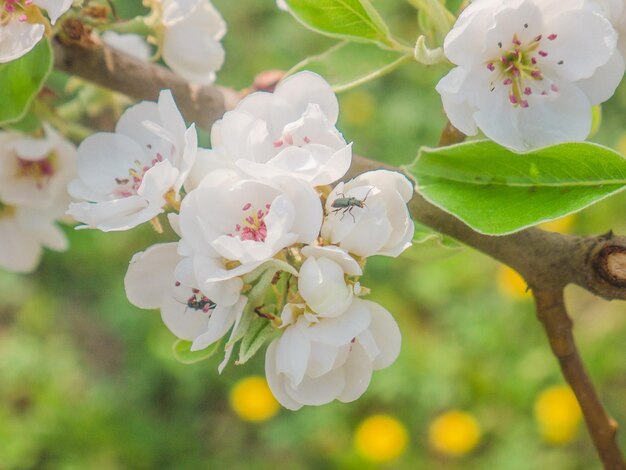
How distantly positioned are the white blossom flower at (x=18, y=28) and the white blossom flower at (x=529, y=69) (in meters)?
0.31

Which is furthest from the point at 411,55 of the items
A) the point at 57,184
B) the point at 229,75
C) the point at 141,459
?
the point at 229,75

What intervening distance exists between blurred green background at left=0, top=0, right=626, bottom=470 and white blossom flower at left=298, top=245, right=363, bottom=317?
1.40m

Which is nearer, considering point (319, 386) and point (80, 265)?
point (319, 386)

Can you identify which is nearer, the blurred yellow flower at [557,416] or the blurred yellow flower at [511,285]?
the blurred yellow flower at [557,416]

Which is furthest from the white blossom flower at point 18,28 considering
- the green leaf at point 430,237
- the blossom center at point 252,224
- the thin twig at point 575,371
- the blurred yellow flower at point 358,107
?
the blurred yellow flower at point 358,107

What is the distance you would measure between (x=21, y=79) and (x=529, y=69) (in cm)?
42

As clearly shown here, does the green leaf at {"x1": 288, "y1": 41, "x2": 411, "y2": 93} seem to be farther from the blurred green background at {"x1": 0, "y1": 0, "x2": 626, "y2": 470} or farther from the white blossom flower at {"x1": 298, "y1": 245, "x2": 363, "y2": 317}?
the blurred green background at {"x1": 0, "y1": 0, "x2": 626, "y2": 470}

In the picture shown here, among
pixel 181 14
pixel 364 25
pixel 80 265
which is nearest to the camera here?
pixel 364 25

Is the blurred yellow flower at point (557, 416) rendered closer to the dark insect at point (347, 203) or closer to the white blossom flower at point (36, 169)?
the white blossom flower at point (36, 169)

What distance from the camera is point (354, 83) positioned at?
68 centimetres

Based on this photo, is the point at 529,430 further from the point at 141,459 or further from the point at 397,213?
the point at 397,213

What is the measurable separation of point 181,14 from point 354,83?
21 cm

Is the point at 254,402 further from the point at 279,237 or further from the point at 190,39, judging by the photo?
the point at 279,237

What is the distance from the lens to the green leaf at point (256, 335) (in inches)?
21.7
